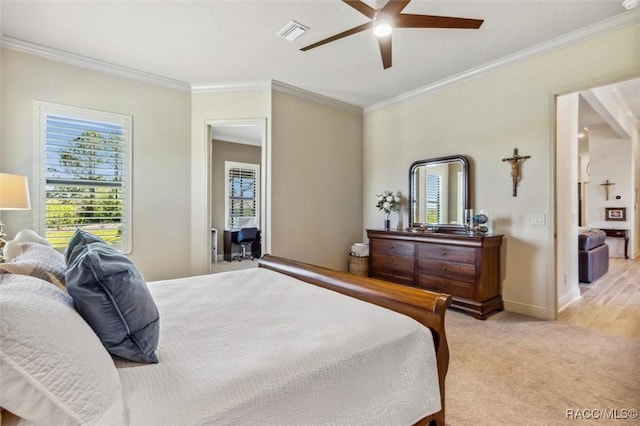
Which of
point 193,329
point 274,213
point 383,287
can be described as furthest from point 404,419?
point 274,213

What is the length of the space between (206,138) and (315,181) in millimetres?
1613

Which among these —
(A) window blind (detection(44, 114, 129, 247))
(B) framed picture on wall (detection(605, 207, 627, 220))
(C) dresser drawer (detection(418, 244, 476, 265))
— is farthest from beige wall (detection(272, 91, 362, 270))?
(B) framed picture on wall (detection(605, 207, 627, 220))

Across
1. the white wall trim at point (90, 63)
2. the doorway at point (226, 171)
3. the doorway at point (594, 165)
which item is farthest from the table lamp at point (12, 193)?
the doorway at point (594, 165)

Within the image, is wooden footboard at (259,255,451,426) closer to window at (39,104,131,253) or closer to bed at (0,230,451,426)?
bed at (0,230,451,426)

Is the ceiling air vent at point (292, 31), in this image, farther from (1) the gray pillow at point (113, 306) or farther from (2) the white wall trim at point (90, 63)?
(1) the gray pillow at point (113, 306)

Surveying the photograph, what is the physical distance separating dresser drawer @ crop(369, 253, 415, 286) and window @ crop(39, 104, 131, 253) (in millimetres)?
3165

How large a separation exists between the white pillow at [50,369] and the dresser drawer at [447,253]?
3261 mm

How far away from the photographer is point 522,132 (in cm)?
339

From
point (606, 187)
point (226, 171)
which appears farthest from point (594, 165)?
point (226, 171)

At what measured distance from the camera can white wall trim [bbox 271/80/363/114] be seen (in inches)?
164

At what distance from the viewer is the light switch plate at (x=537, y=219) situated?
3.23 metres

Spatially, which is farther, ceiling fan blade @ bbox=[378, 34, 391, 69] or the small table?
the small table

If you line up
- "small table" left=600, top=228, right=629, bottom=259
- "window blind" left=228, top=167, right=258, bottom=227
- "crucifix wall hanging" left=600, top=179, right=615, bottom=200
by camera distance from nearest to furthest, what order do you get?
"small table" left=600, top=228, right=629, bottom=259, "crucifix wall hanging" left=600, top=179, right=615, bottom=200, "window blind" left=228, top=167, right=258, bottom=227

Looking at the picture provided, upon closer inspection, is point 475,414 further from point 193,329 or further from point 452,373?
Answer: point 193,329
